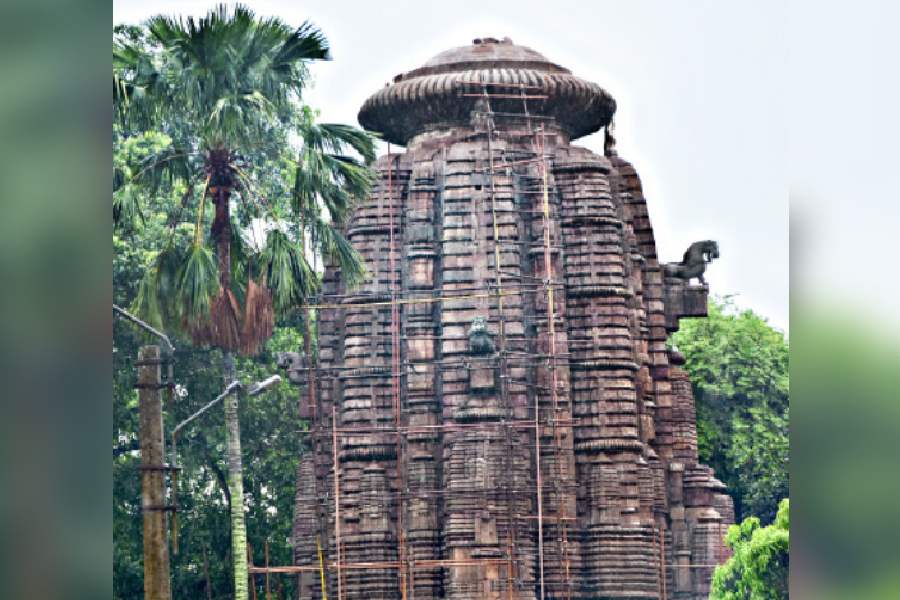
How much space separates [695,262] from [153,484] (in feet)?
65.1

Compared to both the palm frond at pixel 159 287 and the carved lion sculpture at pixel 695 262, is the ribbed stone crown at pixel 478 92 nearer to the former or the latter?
the carved lion sculpture at pixel 695 262

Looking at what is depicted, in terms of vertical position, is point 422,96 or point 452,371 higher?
point 422,96

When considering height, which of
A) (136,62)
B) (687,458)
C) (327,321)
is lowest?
(687,458)

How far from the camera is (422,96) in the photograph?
30.8 m

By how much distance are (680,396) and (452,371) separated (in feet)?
23.6

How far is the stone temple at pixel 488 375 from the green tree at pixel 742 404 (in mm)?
17241

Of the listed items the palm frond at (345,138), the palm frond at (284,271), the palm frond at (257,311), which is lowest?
the palm frond at (257,311)

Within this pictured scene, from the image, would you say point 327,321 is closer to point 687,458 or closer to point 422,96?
point 422,96

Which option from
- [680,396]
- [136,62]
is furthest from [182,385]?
[136,62]

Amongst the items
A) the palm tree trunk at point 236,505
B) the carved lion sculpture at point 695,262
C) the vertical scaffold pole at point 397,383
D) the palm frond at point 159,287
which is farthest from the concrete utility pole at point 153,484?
the carved lion sculpture at point 695,262

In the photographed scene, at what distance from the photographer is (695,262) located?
32625 millimetres

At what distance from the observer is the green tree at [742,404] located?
4884 cm

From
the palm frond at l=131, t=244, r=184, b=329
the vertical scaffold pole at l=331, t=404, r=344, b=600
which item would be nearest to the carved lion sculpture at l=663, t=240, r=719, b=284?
the vertical scaffold pole at l=331, t=404, r=344, b=600
